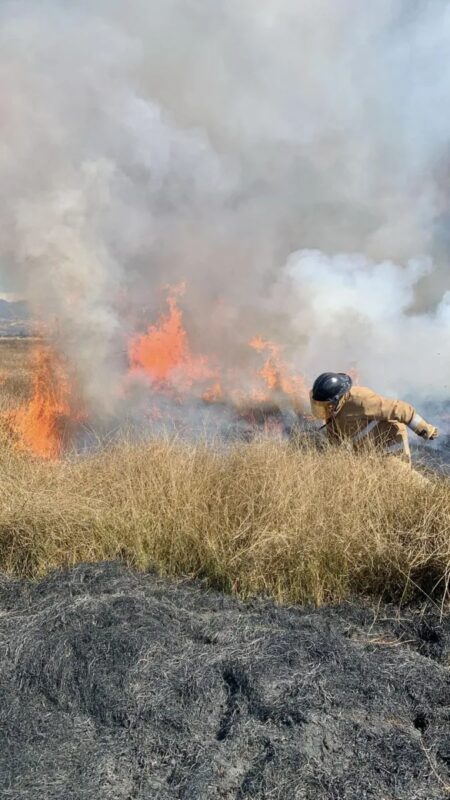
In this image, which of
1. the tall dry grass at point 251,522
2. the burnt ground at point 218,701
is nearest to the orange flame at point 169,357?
the tall dry grass at point 251,522

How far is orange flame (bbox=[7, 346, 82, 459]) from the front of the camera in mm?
8047

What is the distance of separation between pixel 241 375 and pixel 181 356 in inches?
56.6

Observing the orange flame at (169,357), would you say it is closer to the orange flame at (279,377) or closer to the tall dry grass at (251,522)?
the orange flame at (279,377)

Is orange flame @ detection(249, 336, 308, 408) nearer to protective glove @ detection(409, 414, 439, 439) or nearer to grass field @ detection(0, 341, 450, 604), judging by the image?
protective glove @ detection(409, 414, 439, 439)

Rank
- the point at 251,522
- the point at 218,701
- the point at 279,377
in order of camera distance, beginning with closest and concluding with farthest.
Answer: the point at 218,701 → the point at 251,522 → the point at 279,377

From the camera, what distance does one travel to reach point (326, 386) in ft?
18.4

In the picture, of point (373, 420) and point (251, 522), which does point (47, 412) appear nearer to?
point (373, 420)

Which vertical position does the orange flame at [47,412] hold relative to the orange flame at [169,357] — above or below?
below

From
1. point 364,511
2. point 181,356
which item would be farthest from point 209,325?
point 364,511

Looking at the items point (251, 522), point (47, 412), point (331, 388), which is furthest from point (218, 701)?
point (47, 412)

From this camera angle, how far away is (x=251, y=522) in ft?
13.1

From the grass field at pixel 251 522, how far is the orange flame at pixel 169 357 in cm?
688

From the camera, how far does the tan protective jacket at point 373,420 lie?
552cm

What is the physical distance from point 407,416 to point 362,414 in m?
0.44
